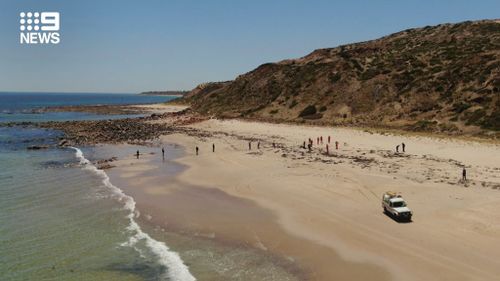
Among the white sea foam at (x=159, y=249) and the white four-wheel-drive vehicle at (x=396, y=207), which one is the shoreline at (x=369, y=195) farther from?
the white sea foam at (x=159, y=249)

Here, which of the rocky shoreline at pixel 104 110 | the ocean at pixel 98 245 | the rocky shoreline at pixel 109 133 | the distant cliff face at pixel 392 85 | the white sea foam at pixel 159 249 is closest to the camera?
the white sea foam at pixel 159 249

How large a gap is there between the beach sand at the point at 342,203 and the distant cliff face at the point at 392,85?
48.1 feet

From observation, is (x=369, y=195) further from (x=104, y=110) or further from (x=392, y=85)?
(x=104, y=110)

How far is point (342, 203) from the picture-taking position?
2653 centimetres

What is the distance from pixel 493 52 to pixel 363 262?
214 feet

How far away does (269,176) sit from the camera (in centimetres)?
3503

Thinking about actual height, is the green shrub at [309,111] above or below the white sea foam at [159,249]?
above

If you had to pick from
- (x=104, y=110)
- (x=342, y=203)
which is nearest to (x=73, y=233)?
(x=342, y=203)

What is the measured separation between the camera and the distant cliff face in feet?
198

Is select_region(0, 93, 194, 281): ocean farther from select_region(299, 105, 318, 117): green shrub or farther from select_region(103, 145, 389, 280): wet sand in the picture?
select_region(299, 105, 318, 117): green shrub

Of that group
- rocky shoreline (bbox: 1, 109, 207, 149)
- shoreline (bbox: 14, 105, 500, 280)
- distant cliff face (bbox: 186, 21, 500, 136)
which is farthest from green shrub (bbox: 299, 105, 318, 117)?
shoreline (bbox: 14, 105, 500, 280)

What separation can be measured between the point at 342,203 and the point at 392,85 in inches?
2119

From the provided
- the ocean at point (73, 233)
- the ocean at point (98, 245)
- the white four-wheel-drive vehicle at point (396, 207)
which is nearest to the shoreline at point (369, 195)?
the white four-wheel-drive vehicle at point (396, 207)

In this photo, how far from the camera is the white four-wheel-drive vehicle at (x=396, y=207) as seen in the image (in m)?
22.2
